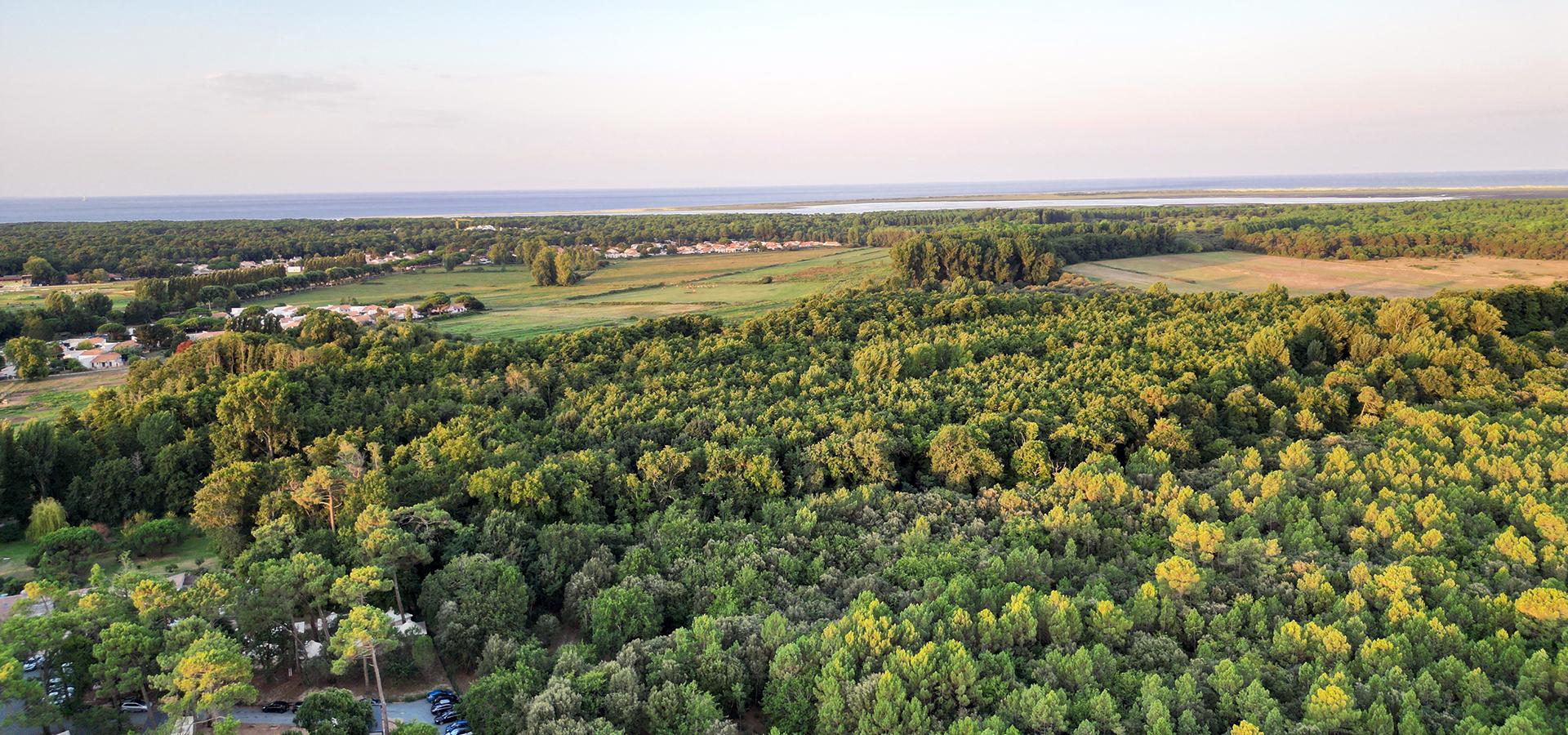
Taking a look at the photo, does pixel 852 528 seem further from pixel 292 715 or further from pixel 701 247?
pixel 701 247

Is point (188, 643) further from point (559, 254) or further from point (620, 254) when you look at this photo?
point (620, 254)

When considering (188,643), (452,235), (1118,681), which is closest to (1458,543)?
(1118,681)

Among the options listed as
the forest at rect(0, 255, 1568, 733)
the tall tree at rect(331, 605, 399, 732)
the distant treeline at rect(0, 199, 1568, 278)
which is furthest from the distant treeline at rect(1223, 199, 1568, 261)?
the tall tree at rect(331, 605, 399, 732)

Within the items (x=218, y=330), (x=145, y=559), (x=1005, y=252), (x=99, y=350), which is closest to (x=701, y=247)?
(x=1005, y=252)

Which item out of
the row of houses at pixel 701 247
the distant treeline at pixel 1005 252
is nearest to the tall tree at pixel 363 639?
the distant treeline at pixel 1005 252

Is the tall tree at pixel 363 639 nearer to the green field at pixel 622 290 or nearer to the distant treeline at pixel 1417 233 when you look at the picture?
the green field at pixel 622 290
